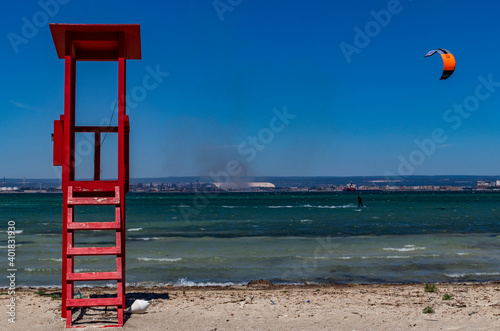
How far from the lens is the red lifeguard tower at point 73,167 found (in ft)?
23.1

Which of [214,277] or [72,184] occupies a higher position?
[72,184]

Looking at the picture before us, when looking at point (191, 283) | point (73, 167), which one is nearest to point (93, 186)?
point (73, 167)

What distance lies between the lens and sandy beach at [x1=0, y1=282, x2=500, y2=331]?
290 inches

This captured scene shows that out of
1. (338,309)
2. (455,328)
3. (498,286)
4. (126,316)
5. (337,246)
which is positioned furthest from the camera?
(337,246)

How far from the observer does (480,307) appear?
28.2 feet

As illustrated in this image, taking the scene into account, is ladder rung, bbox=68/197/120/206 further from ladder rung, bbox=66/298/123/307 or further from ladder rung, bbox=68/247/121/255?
ladder rung, bbox=66/298/123/307

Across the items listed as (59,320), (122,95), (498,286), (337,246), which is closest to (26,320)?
(59,320)

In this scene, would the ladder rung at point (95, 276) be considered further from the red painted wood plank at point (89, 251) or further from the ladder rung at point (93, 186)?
the ladder rung at point (93, 186)

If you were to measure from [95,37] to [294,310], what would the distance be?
17.0 feet

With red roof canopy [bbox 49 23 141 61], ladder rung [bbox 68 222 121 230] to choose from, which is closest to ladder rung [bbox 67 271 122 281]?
ladder rung [bbox 68 222 121 230]

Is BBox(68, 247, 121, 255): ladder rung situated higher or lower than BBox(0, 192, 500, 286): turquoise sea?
higher

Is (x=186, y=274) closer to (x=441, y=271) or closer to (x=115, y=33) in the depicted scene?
(x=441, y=271)

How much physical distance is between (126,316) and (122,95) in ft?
10.5

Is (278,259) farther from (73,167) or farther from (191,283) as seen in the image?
(73,167)
